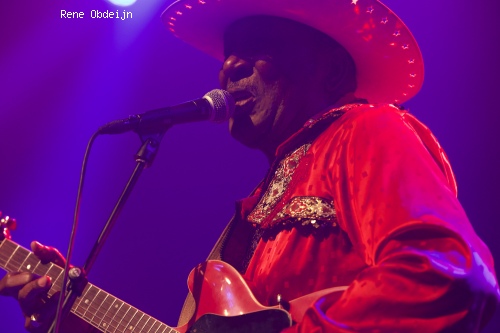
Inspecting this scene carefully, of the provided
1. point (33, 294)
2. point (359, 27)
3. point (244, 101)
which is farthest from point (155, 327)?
point (359, 27)

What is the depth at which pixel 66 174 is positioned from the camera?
3275 millimetres

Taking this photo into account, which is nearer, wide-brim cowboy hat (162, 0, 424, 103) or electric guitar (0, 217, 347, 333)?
electric guitar (0, 217, 347, 333)

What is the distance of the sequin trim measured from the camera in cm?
192

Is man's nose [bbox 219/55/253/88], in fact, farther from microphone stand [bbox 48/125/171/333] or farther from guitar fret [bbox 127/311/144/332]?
guitar fret [bbox 127/311/144/332]

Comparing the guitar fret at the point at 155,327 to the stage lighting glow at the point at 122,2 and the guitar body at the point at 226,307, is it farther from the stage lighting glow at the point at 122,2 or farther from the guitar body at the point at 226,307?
the stage lighting glow at the point at 122,2

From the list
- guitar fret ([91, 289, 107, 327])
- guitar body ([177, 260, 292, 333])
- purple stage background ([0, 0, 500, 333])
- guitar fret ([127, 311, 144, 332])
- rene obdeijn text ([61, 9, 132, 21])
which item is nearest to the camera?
guitar body ([177, 260, 292, 333])

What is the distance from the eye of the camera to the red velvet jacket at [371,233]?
118 centimetres

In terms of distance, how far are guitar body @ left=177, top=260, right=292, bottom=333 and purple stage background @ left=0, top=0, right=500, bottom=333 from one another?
1.31 metres

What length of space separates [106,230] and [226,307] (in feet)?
1.34

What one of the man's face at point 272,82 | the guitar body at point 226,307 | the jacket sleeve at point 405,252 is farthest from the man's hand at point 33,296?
the jacket sleeve at point 405,252

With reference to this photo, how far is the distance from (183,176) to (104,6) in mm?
1191

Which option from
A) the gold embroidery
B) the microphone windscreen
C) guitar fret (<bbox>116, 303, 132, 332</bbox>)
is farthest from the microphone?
guitar fret (<bbox>116, 303, 132, 332</bbox>)

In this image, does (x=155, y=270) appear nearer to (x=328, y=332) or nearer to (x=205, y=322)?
(x=205, y=322)

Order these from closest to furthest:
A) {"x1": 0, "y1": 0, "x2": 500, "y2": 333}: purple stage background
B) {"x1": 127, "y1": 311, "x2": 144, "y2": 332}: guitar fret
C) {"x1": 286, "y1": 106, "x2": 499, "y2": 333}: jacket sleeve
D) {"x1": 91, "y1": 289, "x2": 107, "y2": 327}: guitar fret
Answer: {"x1": 286, "y1": 106, "x2": 499, "y2": 333}: jacket sleeve → {"x1": 127, "y1": 311, "x2": 144, "y2": 332}: guitar fret → {"x1": 91, "y1": 289, "x2": 107, "y2": 327}: guitar fret → {"x1": 0, "y1": 0, "x2": 500, "y2": 333}: purple stage background
